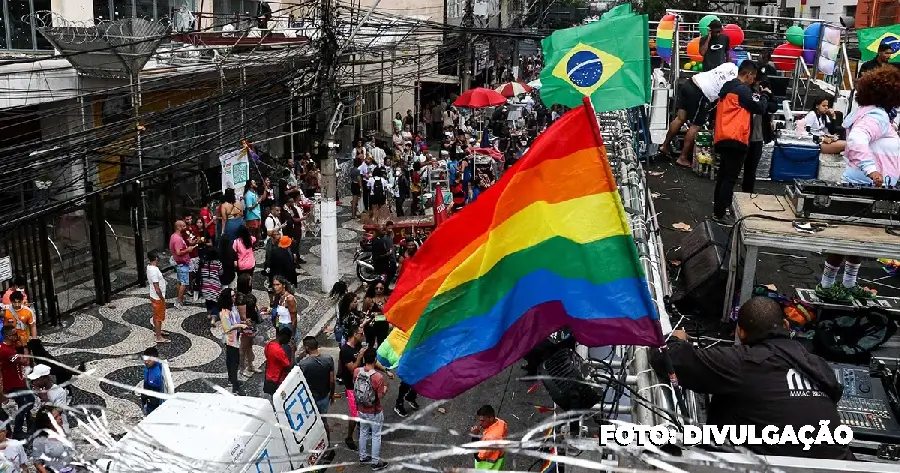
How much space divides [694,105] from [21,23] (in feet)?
43.4

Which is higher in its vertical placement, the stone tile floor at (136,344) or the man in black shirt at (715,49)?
the man in black shirt at (715,49)

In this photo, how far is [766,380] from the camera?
4.19m

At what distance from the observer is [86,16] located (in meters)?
16.8

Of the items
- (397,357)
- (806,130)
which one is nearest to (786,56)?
(806,130)

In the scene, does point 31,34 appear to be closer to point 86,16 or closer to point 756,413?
point 86,16

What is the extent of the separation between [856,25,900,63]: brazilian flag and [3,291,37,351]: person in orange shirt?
14856 mm

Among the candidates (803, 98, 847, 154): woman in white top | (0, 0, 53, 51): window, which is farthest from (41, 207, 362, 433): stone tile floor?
(803, 98, 847, 154): woman in white top

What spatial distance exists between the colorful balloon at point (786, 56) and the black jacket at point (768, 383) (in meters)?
14.8

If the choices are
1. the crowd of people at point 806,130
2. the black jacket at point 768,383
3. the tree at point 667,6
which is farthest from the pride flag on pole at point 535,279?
the tree at point 667,6

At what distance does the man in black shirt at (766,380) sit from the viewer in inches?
162

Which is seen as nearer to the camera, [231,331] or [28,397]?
[28,397]

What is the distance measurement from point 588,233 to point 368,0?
33517mm

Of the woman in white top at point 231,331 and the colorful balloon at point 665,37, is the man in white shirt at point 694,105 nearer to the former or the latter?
the colorful balloon at point 665,37

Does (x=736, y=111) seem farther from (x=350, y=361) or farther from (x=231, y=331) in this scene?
(x=231, y=331)
